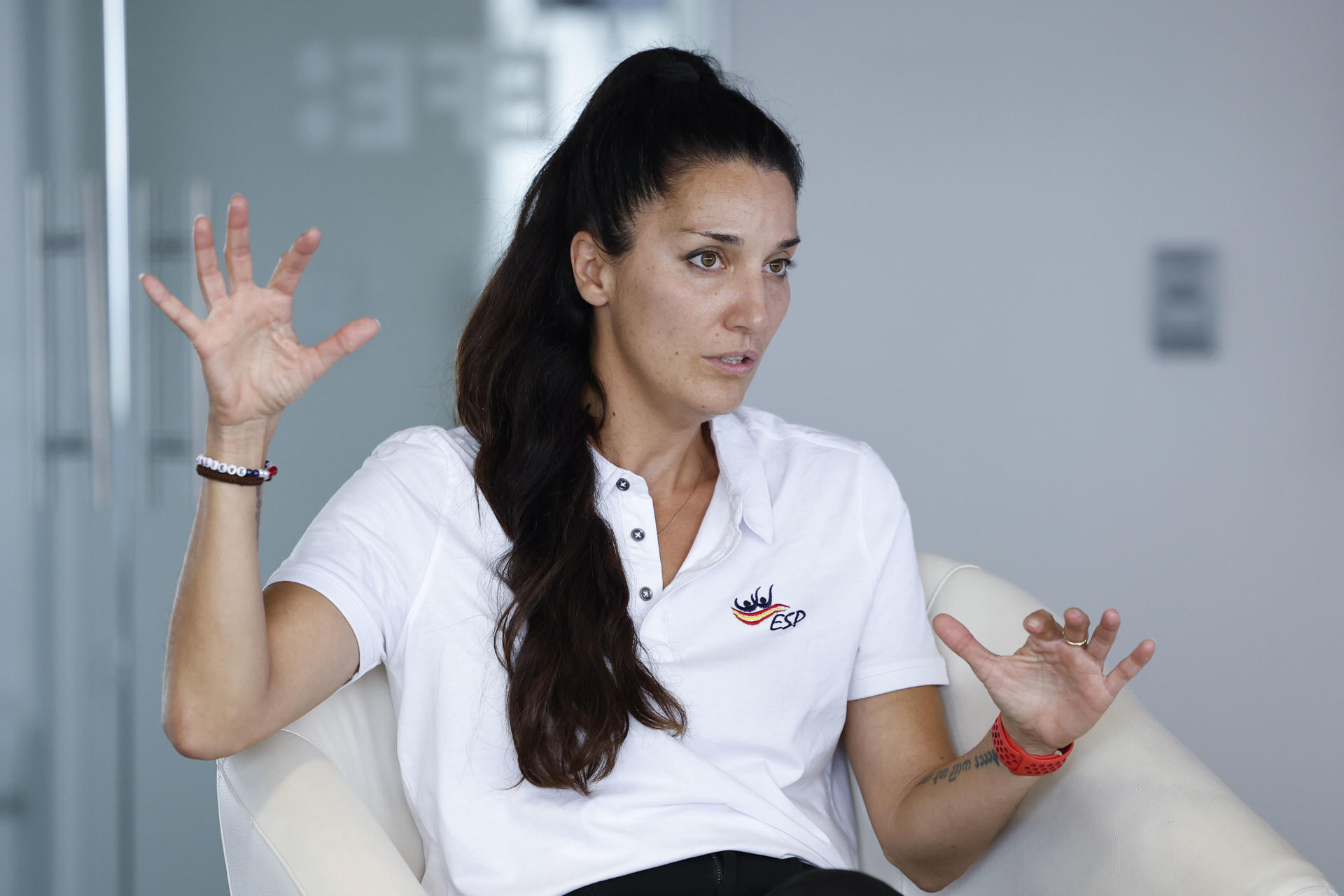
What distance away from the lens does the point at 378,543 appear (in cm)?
129

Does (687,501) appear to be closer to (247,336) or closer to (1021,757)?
(1021,757)

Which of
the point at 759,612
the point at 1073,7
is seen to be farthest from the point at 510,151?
the point at 759,612

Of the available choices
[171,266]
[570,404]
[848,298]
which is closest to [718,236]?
[570,404]

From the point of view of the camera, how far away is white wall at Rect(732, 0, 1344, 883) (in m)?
2.71

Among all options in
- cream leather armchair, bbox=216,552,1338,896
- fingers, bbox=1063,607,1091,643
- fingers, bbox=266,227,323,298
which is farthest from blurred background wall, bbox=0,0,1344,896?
fingers, bbox=1063,607,1091,643

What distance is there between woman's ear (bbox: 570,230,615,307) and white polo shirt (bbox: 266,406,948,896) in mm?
217

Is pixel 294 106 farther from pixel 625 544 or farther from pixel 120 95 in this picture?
pixel 625 544

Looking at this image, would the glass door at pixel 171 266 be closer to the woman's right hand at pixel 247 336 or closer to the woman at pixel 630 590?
the woman at pixel 630 590

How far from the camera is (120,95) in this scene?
8.14 feet

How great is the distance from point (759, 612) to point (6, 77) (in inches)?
83.2

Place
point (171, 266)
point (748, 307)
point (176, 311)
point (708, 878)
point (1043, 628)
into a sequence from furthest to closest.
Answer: point (171, 266)
point (748, 307)
point (708, 878)
point (1043, 628)
point (176, 311)

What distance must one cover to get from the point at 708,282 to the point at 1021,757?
0.64 m

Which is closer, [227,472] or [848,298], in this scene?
[227,472]

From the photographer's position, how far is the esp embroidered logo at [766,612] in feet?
4.58
